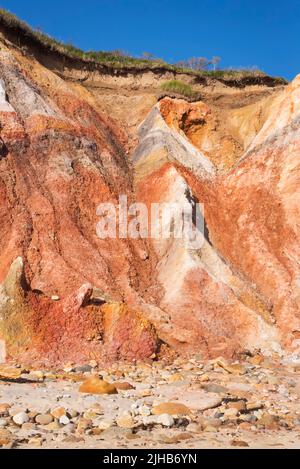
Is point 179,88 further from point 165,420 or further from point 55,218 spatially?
point 165,420

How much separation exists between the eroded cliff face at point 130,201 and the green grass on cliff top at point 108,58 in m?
0.97

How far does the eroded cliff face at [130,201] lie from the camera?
44.5ft

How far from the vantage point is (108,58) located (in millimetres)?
29141

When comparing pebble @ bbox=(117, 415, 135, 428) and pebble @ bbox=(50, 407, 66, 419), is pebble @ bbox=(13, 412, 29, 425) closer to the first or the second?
pebble @ bbox=(50, 407, 66, 419)

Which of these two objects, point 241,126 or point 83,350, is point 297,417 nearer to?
point 83,350

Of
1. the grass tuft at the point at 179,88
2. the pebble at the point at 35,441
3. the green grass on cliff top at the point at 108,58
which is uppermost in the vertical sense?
the green grass on cliff top at the point at 108,58

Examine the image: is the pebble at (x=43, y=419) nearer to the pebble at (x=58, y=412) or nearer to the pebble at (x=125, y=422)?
the pebble at (x=58, y=412)

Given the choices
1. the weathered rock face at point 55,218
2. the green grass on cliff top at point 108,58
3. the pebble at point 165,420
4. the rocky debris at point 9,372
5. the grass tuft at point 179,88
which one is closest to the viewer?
the pebble at point 165,420

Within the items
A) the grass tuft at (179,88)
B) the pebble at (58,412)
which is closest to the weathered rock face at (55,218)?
the pebble at (58,412)

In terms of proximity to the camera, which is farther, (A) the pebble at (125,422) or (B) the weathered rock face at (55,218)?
(B) the weathered rock face at (55,218)

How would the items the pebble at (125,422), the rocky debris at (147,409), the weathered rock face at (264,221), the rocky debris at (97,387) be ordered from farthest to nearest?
the weathered rock face at (264,221)
the rocky debris at (97,387)
the pebble at (125,422)
the rocky debris at (147,409)

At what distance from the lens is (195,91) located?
2878 centimetres

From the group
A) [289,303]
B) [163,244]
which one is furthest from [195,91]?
[289,303]

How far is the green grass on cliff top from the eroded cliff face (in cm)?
97
